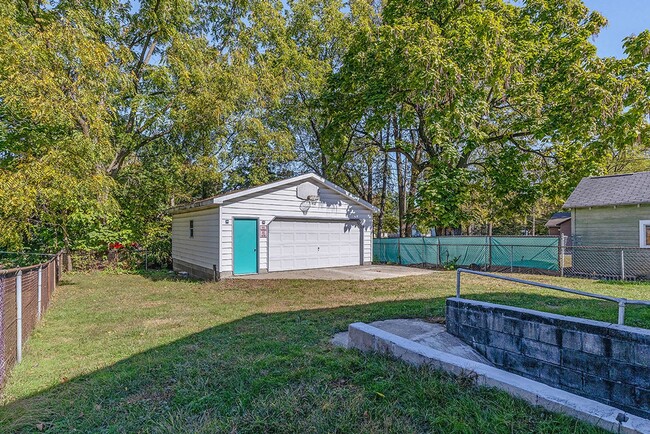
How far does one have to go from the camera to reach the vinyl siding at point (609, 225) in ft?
36.0

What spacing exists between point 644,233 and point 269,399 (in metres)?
13.2

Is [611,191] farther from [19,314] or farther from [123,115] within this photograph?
[123,115]

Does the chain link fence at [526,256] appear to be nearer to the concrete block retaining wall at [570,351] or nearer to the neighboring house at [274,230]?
the neighboring house at [274,230]

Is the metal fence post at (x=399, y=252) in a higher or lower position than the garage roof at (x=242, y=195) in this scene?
lower

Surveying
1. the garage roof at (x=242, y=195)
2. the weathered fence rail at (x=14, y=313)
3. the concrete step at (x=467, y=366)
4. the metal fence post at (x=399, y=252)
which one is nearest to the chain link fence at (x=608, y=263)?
the metal fence post at (x=399, y=252)

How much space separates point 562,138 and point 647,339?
11701 mm

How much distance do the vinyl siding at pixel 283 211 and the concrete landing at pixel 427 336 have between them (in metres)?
6.42

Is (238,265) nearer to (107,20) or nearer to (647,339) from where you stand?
(647,339)

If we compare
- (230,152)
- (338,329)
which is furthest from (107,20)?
(338,329)

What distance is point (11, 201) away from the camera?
743cm

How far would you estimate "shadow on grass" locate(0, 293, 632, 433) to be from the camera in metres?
2.44

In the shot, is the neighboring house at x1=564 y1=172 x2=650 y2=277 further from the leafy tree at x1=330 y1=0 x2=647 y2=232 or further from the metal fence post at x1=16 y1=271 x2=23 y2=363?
the metal fence post at x1=16 y1=271 x2=23 y2=363

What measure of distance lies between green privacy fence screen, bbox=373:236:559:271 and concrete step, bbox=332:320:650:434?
26.5 ft

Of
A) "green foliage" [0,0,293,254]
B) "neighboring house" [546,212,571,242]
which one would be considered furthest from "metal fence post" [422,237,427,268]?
"neighboring house" [546,212,571,242]
